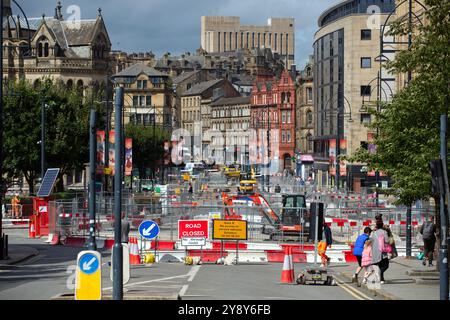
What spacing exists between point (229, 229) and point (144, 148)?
78.7 meters

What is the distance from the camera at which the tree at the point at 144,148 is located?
11462cm

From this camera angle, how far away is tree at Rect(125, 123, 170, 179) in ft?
376

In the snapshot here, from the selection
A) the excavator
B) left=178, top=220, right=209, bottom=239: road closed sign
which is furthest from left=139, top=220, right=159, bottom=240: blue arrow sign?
the excavator

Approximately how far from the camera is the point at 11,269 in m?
34.1

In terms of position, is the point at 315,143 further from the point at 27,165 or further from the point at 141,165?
the point at 27,165

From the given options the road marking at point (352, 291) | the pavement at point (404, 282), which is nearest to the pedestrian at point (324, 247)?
the pavement at point (404, 282)

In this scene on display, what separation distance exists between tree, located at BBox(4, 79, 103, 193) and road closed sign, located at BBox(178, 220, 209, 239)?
38594mm

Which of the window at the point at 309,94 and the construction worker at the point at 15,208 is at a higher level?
the window at the point at 309,94

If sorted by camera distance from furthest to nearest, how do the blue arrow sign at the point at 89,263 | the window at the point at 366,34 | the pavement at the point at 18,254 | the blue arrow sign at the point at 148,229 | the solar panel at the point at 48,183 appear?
the window at the point at 366,34 → the solar panel at the point at 48,183 → the pavement at the point at 18,254 → the blue arrow sign at the point at 148,229 → the blue arrow sign at the point at 89,263

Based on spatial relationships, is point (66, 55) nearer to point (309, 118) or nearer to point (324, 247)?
point (309, 118)

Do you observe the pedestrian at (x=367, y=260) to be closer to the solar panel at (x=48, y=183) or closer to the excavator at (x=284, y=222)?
the excavator at (x=284, y=222)

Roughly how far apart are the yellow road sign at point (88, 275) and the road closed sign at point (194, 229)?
54.8ft
